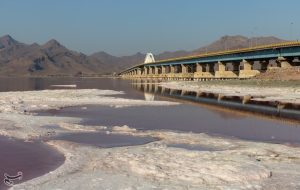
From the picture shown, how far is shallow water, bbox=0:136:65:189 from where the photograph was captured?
44.0ft

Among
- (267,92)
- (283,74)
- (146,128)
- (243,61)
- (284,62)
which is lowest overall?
(146,128)

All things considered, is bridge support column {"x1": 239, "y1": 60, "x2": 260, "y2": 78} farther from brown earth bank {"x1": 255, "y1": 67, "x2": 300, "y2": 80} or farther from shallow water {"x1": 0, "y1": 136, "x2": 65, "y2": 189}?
shallow water {"x1": 0, "y1": 136, "x2": 65, "y2": 189}

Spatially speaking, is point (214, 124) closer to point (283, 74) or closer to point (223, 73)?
A: point (283, 74)

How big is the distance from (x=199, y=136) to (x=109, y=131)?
4786 mm

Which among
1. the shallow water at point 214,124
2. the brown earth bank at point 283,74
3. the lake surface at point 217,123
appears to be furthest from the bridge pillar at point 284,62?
the shallow water at point 214,124

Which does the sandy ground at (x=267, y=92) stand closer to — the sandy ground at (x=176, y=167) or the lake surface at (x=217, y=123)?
the lake surface at (x=217, y=123)

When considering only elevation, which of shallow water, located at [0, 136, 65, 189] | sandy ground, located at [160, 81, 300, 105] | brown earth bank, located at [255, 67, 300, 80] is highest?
brown earth bank, located at [255, 67, 300, 80]

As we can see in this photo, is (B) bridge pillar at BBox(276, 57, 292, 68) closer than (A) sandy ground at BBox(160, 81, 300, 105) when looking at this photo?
No

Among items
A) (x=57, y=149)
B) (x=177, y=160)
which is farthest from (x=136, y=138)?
(x=177, y=160)

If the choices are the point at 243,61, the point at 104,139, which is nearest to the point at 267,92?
the point at 104,139

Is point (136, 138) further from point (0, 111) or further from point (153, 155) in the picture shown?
point (0, 111)

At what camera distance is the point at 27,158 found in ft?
50.6

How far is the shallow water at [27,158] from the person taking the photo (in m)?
13.4

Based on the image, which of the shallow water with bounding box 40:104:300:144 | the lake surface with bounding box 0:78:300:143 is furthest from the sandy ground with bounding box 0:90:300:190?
the lake surface with bounding box 0:78:300:143
